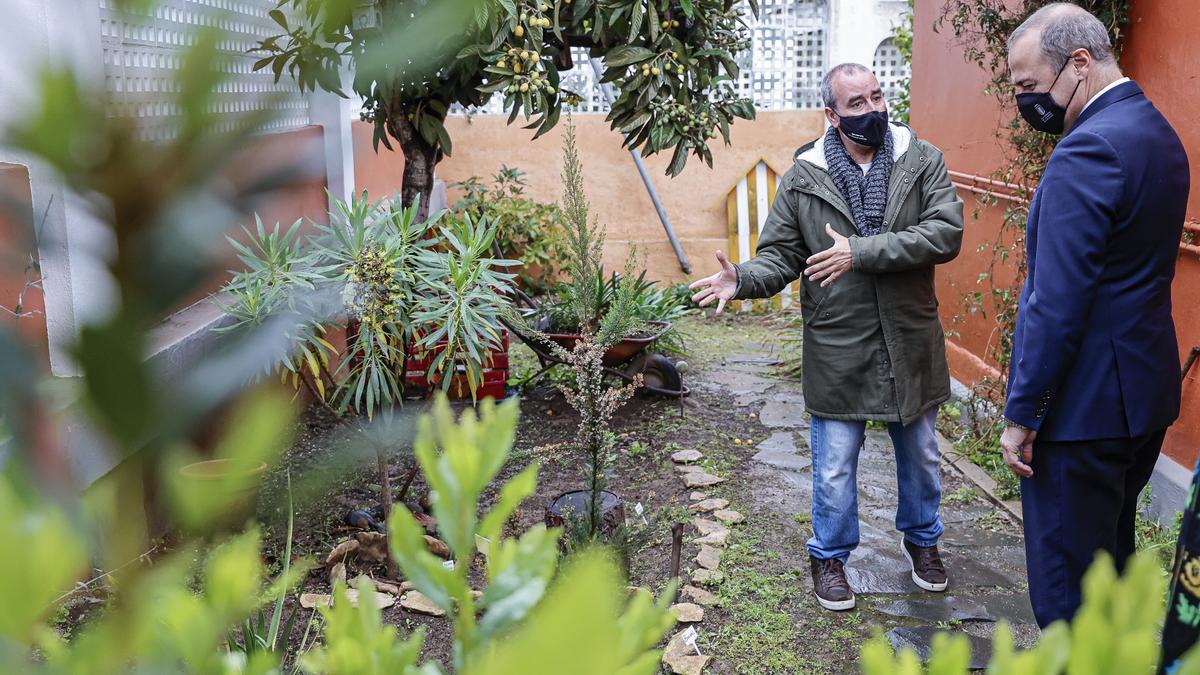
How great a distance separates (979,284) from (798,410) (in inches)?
54.8

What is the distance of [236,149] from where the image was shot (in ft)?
1.44

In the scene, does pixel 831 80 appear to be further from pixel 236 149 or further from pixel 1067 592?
pixel 236 149

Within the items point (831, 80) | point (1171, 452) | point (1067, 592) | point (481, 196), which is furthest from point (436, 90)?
point (481, 196)

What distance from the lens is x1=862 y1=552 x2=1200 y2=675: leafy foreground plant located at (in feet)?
1.81

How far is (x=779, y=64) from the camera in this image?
10.9m

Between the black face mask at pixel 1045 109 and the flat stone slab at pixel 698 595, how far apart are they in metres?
2.09

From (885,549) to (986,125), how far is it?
3.10 m

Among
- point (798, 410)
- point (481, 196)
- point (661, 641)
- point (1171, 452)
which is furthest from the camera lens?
point (481, 196)

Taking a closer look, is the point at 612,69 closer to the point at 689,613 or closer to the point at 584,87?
the point at 689,613

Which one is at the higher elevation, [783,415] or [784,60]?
[784,60]

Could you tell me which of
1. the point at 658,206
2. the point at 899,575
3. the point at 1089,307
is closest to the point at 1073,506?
the point at 1089,307

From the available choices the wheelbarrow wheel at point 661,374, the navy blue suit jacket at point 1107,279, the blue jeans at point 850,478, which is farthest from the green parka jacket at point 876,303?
the wheelbarrow wheel at point 661,374

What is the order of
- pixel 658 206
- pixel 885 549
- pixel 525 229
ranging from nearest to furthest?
pixel 885 549, pixel 525 229, pixel 658 206

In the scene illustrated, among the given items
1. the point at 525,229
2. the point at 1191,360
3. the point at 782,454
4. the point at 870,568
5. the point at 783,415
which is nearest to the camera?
the point at 1191,360
